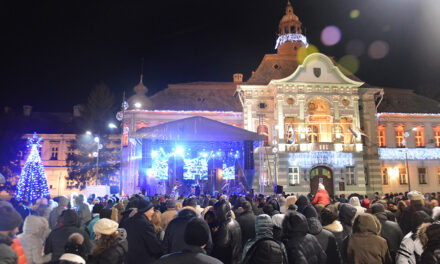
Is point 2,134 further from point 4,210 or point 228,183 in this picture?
point 4,210

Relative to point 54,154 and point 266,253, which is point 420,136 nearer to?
point 266,253

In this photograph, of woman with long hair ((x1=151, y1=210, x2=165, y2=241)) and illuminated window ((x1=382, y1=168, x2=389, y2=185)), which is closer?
woman with long hair ((x1=151, y1=210, x2=165, y2=241))

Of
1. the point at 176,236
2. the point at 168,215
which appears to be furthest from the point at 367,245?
the point at 168,215

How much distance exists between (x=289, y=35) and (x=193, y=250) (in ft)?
113

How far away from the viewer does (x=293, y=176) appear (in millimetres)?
28188

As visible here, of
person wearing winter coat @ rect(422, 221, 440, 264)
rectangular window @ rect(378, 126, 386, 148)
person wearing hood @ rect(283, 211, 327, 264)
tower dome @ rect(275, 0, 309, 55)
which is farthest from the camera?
tower dome @ rect(275, 0, 309, 55)

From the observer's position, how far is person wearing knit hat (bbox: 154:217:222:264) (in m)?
2.99

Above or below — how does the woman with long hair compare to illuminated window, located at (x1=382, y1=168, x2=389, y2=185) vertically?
below

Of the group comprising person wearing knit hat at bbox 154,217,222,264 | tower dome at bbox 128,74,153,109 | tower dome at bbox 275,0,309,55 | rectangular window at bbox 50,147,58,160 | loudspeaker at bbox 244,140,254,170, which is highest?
tower dome at bbox 275,0,309,55

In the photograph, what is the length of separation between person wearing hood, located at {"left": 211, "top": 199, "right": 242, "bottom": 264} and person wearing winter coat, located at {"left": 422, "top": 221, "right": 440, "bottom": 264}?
318 cm

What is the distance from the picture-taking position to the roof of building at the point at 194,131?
20.9 m

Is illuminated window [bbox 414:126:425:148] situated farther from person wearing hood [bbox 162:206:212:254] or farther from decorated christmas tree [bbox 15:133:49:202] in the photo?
person wearing hood [bbox 162:206:212:254]

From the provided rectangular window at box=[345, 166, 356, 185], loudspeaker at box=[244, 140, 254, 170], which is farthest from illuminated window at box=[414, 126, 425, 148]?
loudspeaker at box=[244, 140, 254, 170]

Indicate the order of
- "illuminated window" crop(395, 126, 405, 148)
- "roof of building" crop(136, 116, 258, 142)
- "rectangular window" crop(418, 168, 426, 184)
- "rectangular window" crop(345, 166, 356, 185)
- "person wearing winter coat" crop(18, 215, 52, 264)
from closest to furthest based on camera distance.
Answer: "person wearing winter coat" crop(18, 215, 52, 264), "roof of building" crop(136, 116, 258, 142), "rectangular window" crop(345, 166, 356, 185), "rectangular window" crop(418, 168, 426, 184), "illuminated window" crop(395, 126, 405, 148)
